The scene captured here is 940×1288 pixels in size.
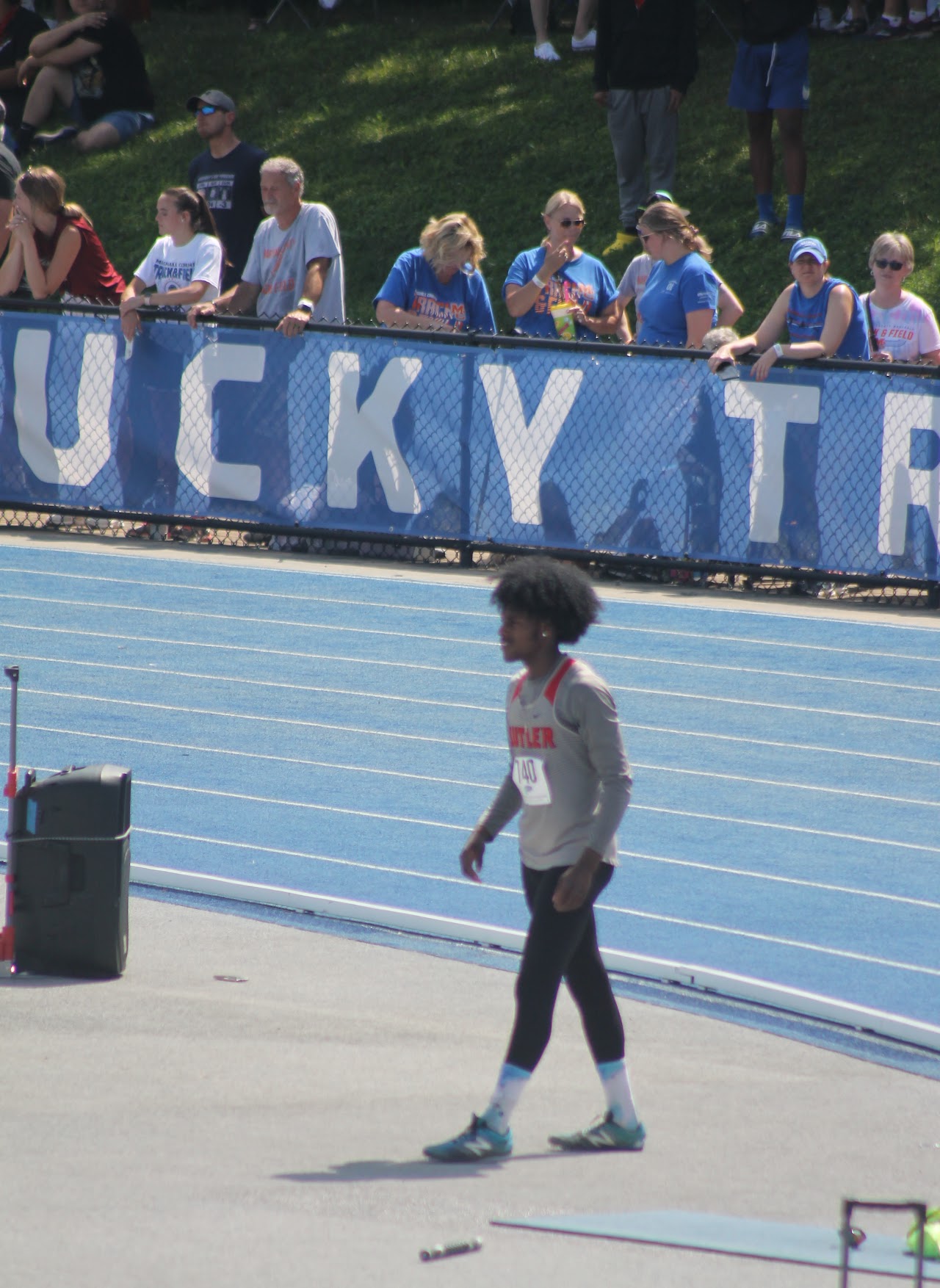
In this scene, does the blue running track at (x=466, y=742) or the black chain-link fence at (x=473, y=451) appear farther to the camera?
the black chain-link fence at (x=473, y=451)

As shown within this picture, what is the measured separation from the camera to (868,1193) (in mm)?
4633

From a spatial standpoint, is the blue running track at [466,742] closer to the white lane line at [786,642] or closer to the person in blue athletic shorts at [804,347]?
the white lane line at [786,642]

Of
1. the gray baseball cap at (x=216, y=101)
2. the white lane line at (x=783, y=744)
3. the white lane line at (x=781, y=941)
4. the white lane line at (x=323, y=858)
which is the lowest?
the white lane line at (x=781, y=941)

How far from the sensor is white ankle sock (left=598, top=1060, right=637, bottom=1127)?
16.3ft

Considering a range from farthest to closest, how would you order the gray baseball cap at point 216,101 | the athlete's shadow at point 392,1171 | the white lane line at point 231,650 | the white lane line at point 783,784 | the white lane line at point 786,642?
the gray baseball cap at point 216,101 → the white lane line at point 786,642 → the white lane line at point 231,650 → the white lane line at point 783,784 → the athlete's shadow at point 392,1171

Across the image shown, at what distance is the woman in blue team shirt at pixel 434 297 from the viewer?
12.8 metres

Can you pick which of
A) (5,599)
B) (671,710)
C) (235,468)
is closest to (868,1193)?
(671,710)

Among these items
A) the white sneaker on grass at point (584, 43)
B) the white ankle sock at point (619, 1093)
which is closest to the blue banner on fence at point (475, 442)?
the white ankle sock at point (619, 1093)

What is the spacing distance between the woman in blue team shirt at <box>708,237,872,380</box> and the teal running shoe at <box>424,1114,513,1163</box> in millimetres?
7577

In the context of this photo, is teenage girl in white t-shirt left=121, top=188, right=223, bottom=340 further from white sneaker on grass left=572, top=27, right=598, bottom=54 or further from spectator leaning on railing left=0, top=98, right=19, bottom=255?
white sneaker on grass left=572, top=27, right=598, bottom=54

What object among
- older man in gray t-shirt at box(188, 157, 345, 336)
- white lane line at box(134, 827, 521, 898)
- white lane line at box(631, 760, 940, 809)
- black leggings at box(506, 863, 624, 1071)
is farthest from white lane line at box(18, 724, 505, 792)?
older man in gray t-shirt at box(188, 157, 345, 336)

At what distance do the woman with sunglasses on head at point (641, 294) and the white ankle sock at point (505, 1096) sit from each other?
8219 mm

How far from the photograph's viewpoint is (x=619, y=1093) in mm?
4965

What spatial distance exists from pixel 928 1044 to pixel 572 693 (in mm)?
1801
